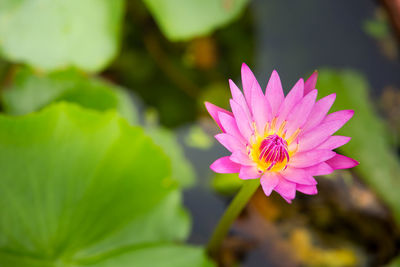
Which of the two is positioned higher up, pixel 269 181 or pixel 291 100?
pixel 291 100

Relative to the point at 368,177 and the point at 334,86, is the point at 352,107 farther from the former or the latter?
the point at 368,177

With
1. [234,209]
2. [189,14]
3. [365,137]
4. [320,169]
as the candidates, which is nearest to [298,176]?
[320,169]

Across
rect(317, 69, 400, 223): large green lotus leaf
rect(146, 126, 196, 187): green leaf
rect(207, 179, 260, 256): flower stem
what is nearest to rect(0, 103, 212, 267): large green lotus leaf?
rect(207, 179, 260, 256): flower stem

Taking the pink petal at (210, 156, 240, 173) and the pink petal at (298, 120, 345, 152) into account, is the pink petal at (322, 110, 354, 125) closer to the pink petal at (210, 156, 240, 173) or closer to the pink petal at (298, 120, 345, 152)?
the pink petal at (298, 120, 345, 152)

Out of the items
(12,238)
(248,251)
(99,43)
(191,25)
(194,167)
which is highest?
(191,25)

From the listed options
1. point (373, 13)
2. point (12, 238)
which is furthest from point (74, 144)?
point (373, 13)

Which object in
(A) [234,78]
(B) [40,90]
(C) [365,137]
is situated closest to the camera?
(B) [40,90]

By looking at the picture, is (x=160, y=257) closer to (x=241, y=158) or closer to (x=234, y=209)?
(x=234, y=209)

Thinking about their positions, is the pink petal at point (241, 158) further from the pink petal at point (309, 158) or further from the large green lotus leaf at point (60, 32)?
the large green lotus leaf at point (60, 32)
